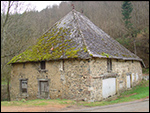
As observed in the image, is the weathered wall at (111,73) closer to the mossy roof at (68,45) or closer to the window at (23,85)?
the mossy roof at (68,45)

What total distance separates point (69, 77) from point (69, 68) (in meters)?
0.59

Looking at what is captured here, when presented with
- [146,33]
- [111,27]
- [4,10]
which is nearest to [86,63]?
[4,10]

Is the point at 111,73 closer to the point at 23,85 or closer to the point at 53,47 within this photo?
the point at 53,47

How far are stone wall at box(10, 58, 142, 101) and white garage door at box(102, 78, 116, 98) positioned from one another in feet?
1.23

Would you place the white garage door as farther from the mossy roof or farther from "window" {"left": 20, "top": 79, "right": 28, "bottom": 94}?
"window" {"left": 20, "top": 79, "right": 28, "bottom": 94}

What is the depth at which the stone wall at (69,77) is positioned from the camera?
10516 millimetres

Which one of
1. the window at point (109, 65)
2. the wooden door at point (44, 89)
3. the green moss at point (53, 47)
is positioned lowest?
the wooden door at point (44, 89)

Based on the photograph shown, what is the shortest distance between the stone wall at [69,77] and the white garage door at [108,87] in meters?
0.37

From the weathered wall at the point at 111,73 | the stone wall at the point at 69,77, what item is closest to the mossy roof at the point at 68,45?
the stone wall at the point at 69,77

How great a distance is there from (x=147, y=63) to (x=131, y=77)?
49.5ft

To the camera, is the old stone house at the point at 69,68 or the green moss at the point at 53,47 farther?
the green moss at the point at 53,47

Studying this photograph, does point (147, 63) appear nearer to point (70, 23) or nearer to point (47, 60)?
point (70, 23)

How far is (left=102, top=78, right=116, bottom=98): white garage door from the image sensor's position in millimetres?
11547

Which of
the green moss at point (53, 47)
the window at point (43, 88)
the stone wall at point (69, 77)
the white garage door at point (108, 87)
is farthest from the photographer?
the window at point (43, 88)
